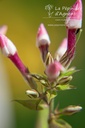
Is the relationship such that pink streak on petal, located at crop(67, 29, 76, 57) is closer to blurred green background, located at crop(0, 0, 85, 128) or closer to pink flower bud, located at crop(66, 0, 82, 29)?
pink flower bud, located at crop(66, 0, 82, 29)

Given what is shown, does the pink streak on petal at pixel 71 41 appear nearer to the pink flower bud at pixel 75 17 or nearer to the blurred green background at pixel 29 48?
the pink flower bud at pixel 75 17

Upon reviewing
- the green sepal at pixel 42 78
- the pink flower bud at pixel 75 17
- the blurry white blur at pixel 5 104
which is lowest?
the blurry white blur at pixel 5 104

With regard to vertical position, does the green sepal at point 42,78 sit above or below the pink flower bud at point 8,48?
below

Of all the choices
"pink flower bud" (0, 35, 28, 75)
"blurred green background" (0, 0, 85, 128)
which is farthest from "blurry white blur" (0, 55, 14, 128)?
"pink flower bud" (0, 35, 28, 75)

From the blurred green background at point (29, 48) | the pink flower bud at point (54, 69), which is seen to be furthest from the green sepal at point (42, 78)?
the blurred green background at point (29, 48)

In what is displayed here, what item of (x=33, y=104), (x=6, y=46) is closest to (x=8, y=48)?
(x=6, y=46)

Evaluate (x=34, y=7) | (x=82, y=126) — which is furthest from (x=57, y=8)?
(x=82, y=126)

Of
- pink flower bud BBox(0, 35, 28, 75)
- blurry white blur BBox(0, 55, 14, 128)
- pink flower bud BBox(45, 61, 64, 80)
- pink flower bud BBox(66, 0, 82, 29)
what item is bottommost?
blurry white blur BBox(0, 55, 14, 128)
